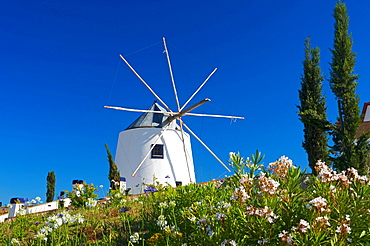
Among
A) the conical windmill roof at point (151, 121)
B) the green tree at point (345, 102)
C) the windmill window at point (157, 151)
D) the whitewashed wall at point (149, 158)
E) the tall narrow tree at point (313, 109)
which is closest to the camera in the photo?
the green tree at point (345, 102)

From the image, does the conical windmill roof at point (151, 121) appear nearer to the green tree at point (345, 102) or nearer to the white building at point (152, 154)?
the white building at point (152, 154)

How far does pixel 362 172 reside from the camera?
42.3 ft

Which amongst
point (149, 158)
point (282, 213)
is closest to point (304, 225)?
point (282, 213)

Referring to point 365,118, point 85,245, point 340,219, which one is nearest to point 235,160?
point 340,219

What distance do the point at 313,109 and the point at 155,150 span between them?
9033 mm

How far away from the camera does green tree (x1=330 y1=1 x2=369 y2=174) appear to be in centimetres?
1309

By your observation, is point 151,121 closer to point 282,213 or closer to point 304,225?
point 282,213

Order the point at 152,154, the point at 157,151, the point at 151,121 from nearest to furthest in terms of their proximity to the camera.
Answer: the point at 152,154, the point at 157,151, the point at 151,121

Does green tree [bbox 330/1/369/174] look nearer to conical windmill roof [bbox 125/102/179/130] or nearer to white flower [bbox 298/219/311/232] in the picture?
conical windmill roof [bbox 125/102/179/130]

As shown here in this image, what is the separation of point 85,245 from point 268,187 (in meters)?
2.90

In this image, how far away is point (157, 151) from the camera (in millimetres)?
18938

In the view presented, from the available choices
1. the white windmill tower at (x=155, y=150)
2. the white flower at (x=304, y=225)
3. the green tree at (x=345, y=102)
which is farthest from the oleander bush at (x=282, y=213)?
the white windmill tower at (x=155, y=150)

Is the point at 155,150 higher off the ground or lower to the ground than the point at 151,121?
lower

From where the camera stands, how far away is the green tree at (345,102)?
1309 centimetres
